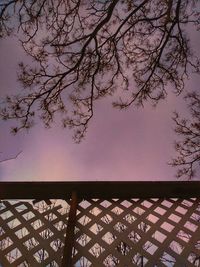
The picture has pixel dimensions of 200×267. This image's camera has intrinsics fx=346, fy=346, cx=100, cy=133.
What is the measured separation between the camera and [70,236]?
7.55ft

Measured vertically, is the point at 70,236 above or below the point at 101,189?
below

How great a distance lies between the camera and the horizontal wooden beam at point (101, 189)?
2.67 metres

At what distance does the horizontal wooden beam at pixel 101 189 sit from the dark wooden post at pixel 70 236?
0.11 metres

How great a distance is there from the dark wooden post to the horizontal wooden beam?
113mm

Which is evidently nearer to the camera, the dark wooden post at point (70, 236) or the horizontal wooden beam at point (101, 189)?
the dark wooden post at point (70, 236)

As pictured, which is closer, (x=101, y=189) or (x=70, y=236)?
(x=70, y=236)

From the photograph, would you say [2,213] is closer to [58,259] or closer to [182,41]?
[58,259]

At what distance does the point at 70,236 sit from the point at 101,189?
20.2 inches

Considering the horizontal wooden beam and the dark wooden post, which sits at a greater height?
the horizontal wooden beam

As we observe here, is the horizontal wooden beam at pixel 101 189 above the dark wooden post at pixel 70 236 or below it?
above

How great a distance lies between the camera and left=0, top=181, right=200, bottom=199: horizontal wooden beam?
2674mm

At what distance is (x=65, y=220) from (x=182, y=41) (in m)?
2.29

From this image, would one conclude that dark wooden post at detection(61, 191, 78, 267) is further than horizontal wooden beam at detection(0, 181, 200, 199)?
No

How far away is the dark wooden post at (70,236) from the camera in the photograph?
2.15 meters
